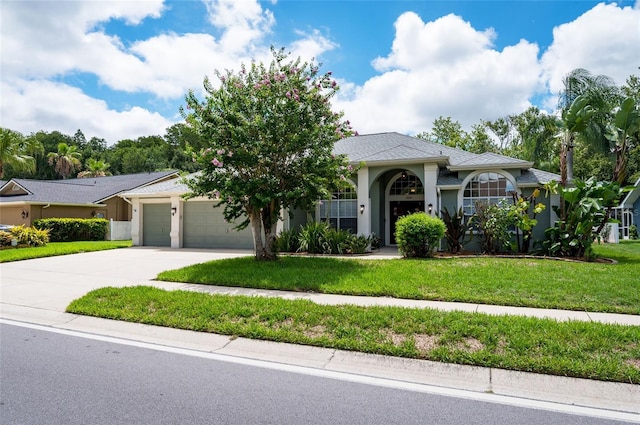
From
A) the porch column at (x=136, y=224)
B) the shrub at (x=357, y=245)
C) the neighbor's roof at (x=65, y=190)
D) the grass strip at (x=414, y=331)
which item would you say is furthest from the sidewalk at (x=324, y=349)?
the neighbor's roof at (x=65, y=190)

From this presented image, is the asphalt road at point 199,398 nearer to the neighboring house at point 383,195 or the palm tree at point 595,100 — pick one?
the neighboring house at point 383,195

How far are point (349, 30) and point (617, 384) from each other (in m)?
9.62

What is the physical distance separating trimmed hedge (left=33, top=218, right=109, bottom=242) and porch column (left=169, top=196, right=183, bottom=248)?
7445mm

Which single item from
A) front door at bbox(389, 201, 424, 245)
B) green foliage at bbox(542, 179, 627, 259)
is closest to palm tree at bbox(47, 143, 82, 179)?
front door at bbox(389, 201, 424, 245)

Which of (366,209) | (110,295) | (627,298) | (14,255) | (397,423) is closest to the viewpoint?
(397,423)

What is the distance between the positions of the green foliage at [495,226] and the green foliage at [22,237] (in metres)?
18.2

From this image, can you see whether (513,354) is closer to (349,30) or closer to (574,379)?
(574,379)

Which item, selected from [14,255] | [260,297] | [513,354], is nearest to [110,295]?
[260,297]

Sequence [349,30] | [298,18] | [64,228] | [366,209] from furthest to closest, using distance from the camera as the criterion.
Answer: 1. [64,228]
2. [366,209]
3. [349,30]
4. [298,18]

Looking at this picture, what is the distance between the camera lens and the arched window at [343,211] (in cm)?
1634

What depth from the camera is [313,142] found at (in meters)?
10.6

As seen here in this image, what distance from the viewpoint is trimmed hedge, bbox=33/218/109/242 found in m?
21.2

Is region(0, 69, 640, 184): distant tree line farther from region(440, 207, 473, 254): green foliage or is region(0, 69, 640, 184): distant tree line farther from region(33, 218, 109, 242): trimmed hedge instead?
region(33, 218, 109, 242): trimmed hedge

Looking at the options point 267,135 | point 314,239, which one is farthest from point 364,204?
point 267,135
